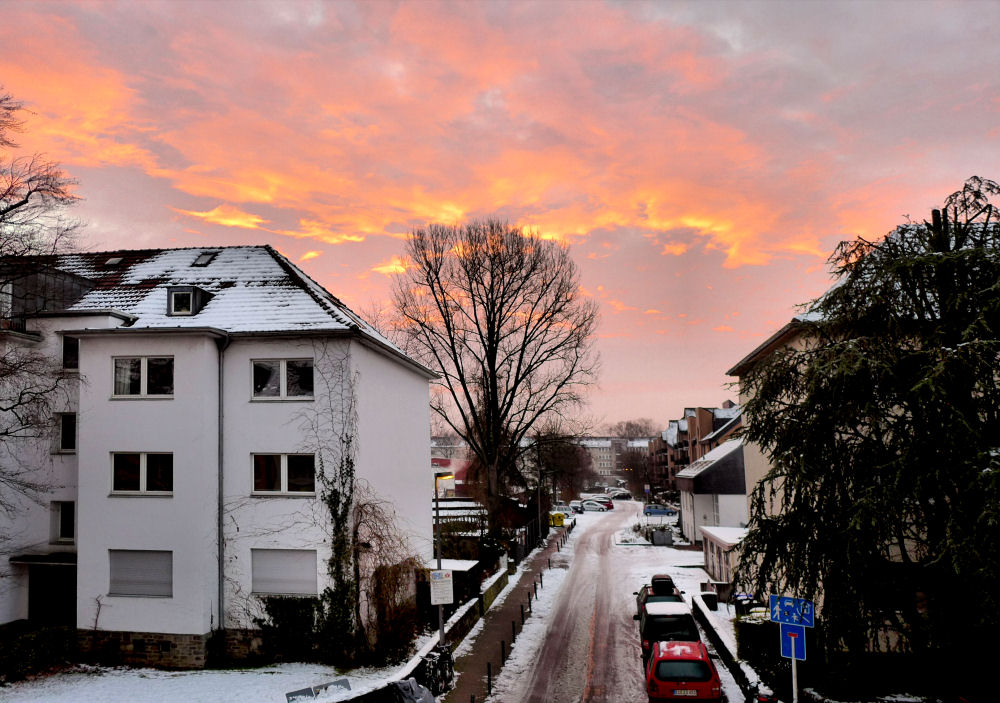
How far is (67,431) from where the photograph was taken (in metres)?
21.1

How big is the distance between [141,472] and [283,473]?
386 cm

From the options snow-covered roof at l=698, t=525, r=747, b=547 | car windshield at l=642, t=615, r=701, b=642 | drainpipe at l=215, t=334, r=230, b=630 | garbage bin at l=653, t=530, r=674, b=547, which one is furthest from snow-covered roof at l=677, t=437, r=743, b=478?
drainpipe at l=215, t=334, r=230, b=630

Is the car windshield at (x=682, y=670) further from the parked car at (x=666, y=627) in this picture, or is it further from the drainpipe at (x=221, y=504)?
the drainpipe at (x=221, y=504)

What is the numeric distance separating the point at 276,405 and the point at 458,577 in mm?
10429

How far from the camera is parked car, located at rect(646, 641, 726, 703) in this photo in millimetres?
14609

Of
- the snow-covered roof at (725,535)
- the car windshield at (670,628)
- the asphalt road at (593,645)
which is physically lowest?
the asphalt road at (593,645)

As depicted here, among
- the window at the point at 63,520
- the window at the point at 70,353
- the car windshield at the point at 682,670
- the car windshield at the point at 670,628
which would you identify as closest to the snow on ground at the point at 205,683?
the car windshield at the point at 670,628

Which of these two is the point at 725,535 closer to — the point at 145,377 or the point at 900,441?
the point at 900,441

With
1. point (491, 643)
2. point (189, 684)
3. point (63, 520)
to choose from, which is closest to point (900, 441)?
point (491, 643)

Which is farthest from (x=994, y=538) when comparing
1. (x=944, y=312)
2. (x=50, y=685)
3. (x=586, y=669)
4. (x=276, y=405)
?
(x=50, y=685)

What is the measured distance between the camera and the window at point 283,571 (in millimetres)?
18406

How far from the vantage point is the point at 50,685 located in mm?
16406

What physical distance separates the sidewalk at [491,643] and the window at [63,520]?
12.4 m

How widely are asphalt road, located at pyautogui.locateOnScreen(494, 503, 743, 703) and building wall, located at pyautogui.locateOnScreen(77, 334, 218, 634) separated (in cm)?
904
